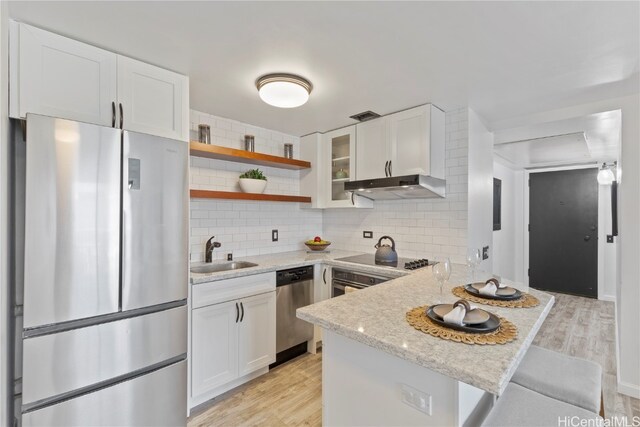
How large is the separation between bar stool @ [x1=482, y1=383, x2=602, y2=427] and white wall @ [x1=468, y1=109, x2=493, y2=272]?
5.25ft

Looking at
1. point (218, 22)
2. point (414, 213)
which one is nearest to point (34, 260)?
point (218, 22)

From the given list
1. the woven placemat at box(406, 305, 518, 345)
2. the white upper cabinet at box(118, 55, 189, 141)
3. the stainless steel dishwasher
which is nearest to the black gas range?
the stainless steel dishwasher

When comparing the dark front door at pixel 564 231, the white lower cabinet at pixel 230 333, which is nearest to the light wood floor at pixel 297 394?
the white lower cabinet at pixel 230 333

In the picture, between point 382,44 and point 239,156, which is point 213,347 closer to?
point 239,156

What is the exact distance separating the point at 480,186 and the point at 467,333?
2109mm

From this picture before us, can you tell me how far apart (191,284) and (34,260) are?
839mm

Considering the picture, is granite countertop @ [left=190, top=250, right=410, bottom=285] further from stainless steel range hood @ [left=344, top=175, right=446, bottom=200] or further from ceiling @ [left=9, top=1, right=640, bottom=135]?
ceiling @ [left=9, top=1, right=640, bottom=135]

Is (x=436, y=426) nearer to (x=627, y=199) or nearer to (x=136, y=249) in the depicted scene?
(x=136, y=249)

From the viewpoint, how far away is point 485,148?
9.74 feet

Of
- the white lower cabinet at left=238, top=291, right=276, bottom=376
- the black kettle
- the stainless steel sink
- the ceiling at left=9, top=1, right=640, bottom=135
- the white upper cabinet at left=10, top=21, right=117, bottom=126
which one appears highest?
the ceiling at left=9, top=1, right=640, bottom=135

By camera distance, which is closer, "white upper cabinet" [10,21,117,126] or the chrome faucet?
"white upper cabinet" [10,21,117,126]

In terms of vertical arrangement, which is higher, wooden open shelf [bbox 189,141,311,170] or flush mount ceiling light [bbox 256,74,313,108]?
flush mount ceiling light [bbox 256,74,313,108]

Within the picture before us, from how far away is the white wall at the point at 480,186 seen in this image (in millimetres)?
2633

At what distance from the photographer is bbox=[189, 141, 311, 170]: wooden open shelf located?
2413 millimetres
